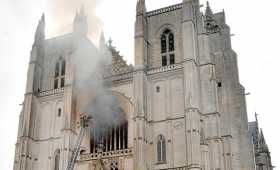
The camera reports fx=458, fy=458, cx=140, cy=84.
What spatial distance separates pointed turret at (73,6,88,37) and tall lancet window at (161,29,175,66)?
7.24 meters

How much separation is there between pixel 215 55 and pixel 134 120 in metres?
11.9

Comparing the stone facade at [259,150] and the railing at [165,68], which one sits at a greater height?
the railing at [165,68]

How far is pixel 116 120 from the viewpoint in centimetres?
3562

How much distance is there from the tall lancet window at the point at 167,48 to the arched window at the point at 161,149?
617cm

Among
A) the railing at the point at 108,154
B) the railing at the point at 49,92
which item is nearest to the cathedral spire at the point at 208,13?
the railing at the point at 49,92

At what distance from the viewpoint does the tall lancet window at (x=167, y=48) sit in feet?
116

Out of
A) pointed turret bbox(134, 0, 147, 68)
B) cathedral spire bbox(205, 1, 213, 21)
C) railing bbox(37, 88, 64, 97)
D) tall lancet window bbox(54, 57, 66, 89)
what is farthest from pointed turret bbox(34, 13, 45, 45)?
cathedral spire bbox(205, 1, 213, 21)

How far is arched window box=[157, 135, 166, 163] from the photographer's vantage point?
104 feet

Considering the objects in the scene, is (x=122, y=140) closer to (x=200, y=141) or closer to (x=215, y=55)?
(x=200, y=141)

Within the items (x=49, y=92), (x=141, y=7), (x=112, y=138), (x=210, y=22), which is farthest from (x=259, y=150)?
(x=49, y=92)

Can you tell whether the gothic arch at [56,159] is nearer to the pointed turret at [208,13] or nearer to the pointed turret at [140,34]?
the pointed turret at [140,34]

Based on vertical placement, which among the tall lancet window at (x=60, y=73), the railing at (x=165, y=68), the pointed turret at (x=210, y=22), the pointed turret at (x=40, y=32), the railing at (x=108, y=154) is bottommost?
the railing at (x=108, y=154)

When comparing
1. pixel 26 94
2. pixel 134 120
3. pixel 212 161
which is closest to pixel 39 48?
pixel 26 94

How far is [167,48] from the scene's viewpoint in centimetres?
3584
